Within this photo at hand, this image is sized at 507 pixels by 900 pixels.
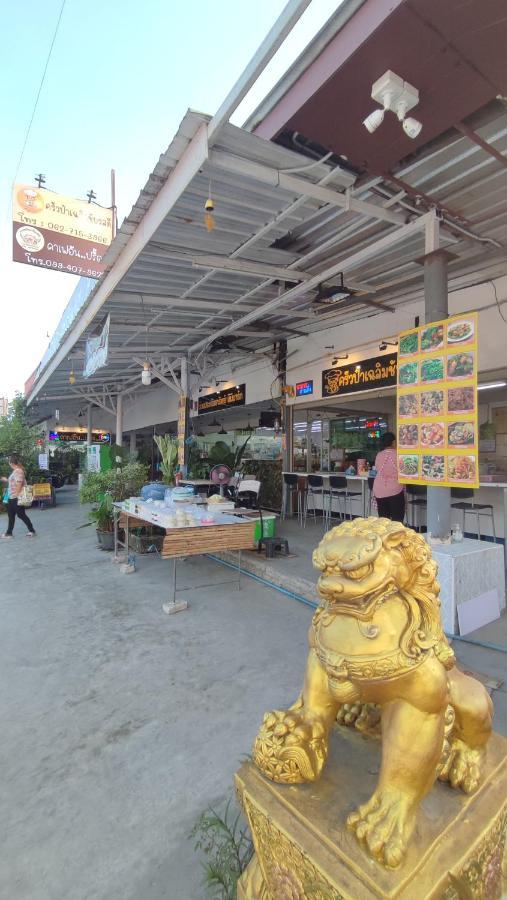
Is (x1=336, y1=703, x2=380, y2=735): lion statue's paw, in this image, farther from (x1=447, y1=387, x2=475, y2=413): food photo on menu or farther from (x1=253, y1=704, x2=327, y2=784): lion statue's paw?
(x1=447, y1=387, x2=475, y2=413): food photo on menu

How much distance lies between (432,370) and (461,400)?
15.9 inches

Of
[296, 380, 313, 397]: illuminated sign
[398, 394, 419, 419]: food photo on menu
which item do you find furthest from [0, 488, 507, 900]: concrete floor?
[296, 380, 313, 397]: illuminated sign

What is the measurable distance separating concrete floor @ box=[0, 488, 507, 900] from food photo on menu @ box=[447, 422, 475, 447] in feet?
5.31

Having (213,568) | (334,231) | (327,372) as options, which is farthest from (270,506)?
(334,231)

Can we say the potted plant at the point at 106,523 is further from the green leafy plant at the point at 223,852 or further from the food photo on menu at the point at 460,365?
the green leafy plant at the point at 223,852

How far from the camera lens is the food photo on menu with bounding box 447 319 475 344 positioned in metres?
3.54

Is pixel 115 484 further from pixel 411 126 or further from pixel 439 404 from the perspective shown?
pixel 411 126

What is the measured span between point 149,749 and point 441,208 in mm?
4606

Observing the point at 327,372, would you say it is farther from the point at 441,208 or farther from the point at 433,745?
the point at 433,745

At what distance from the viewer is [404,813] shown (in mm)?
899

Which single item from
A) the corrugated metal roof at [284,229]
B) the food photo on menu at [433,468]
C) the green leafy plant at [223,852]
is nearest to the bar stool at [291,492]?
the corrugated metal roof at [284,229]

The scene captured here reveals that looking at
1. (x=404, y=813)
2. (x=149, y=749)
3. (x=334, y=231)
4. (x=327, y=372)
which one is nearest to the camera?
(x=404, y=813)

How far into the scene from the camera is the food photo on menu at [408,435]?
158 inches

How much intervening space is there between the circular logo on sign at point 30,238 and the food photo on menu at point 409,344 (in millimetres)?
5885
